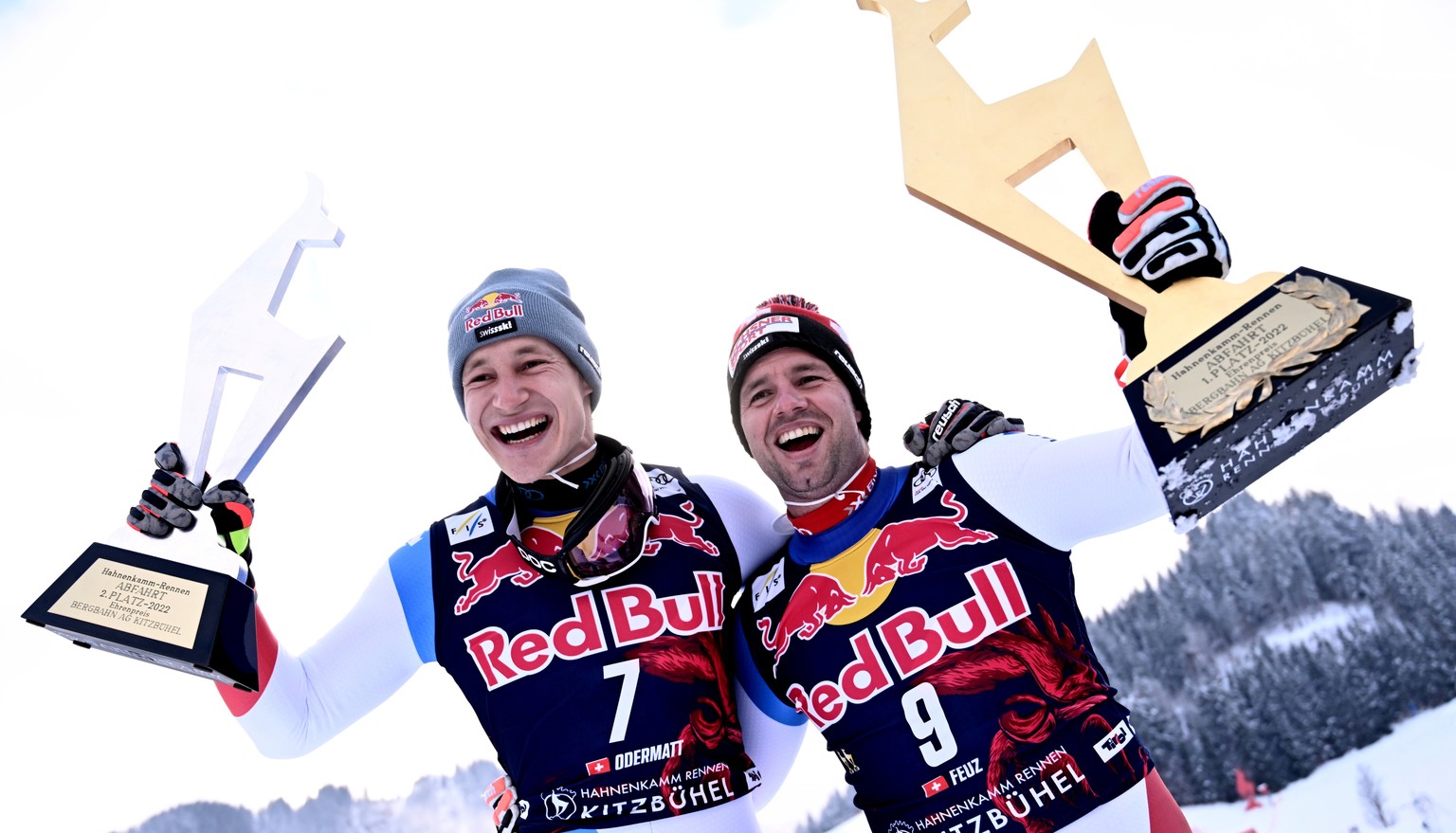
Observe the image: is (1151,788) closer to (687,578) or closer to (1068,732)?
(1068,732)

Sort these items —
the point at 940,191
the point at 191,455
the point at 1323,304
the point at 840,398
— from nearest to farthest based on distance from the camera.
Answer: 1. the point at 1323,304
2. the point at 940,191
3. the point at 191,455
4. the point at 840,398

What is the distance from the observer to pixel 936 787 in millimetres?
1768

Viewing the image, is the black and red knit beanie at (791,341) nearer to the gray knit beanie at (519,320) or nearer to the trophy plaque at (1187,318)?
the gray knit beanie at (519,320)

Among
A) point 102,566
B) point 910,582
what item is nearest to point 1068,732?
point 910,582

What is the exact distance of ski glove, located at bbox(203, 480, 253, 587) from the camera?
1988mm

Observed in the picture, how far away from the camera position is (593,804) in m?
1.90

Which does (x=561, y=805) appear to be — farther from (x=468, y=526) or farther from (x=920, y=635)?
(x=920, y=635)

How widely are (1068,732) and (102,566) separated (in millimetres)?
2113

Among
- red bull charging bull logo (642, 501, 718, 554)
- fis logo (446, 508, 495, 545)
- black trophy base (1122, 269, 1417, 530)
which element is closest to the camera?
black trophy base (1122, 269, 1417, 530)

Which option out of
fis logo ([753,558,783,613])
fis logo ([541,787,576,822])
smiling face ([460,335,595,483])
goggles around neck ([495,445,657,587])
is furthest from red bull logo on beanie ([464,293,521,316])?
fis logo ([541,787,576,822])

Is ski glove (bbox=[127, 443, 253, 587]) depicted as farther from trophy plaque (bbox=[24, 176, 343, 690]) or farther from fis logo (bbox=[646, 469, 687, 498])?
fis logo (bbox=[646, 469, 687, 498])

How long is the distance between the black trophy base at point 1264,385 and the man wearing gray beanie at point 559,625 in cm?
118

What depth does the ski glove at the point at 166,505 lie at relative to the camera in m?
1.94

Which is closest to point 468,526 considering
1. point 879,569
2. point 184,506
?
point 184,506
